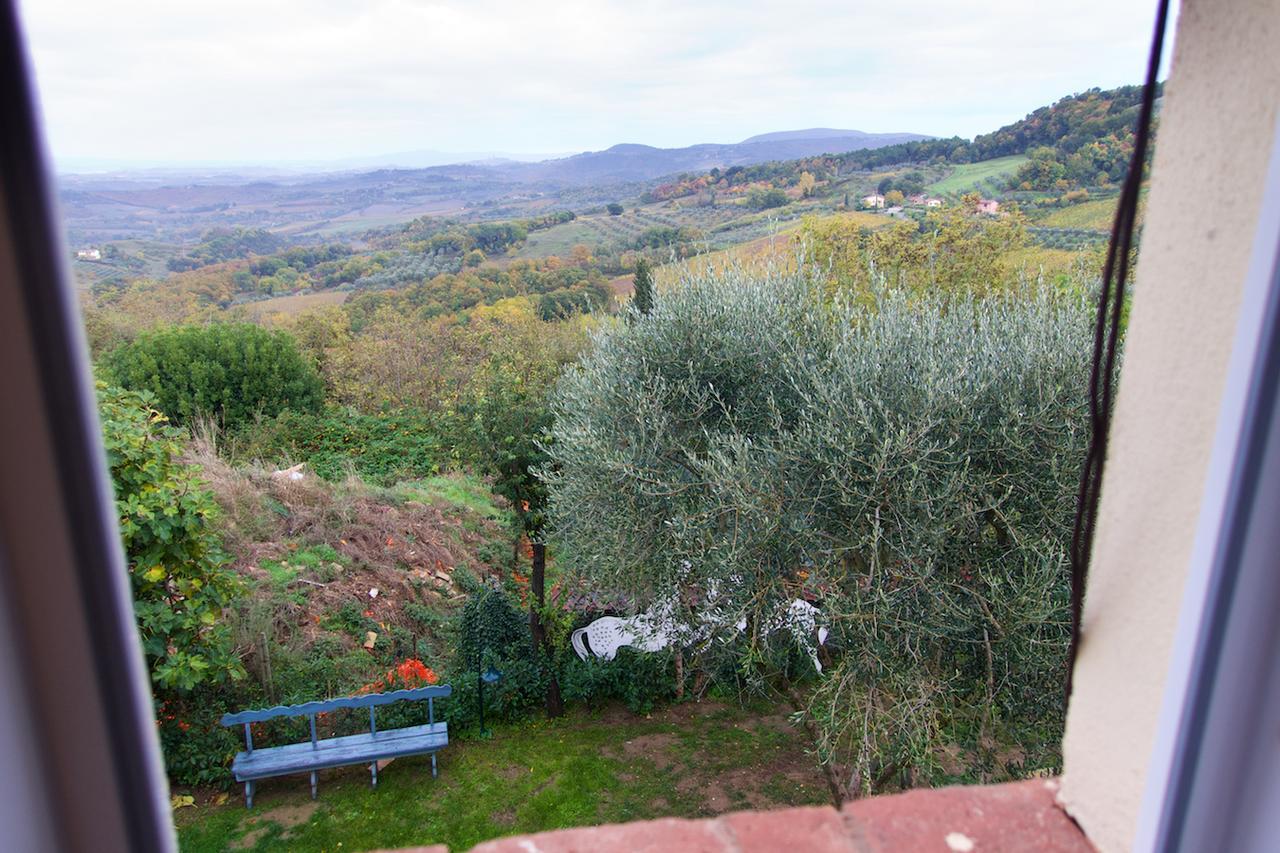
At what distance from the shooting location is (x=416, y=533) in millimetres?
10469

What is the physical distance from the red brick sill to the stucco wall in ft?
0.26

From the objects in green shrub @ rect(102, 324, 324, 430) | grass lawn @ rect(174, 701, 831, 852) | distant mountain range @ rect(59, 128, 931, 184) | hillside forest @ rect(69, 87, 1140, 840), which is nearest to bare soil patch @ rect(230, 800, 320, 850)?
grass lawn @ rect(174, 701, 831, 852)

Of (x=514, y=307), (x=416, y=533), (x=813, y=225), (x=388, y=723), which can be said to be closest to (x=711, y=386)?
(x=388, y=723)

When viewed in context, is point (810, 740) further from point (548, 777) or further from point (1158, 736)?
point (1158, 736)

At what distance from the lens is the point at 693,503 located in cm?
548

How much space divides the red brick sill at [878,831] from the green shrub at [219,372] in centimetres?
1536

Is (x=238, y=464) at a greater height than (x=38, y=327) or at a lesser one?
lesser

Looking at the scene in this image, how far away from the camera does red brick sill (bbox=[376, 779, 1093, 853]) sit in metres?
1.04

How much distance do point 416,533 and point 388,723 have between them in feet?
11.4

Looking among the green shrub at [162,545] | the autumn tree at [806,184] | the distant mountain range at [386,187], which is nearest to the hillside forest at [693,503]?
the green shrub at [162,545]

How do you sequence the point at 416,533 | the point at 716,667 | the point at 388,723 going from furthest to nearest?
the point at 416,533
the point at 388,723
the point at 716,667

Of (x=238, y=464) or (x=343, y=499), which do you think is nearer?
(x=343, y=499)

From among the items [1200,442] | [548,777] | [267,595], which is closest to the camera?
[1200,442]

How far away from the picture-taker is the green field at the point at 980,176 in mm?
18406
